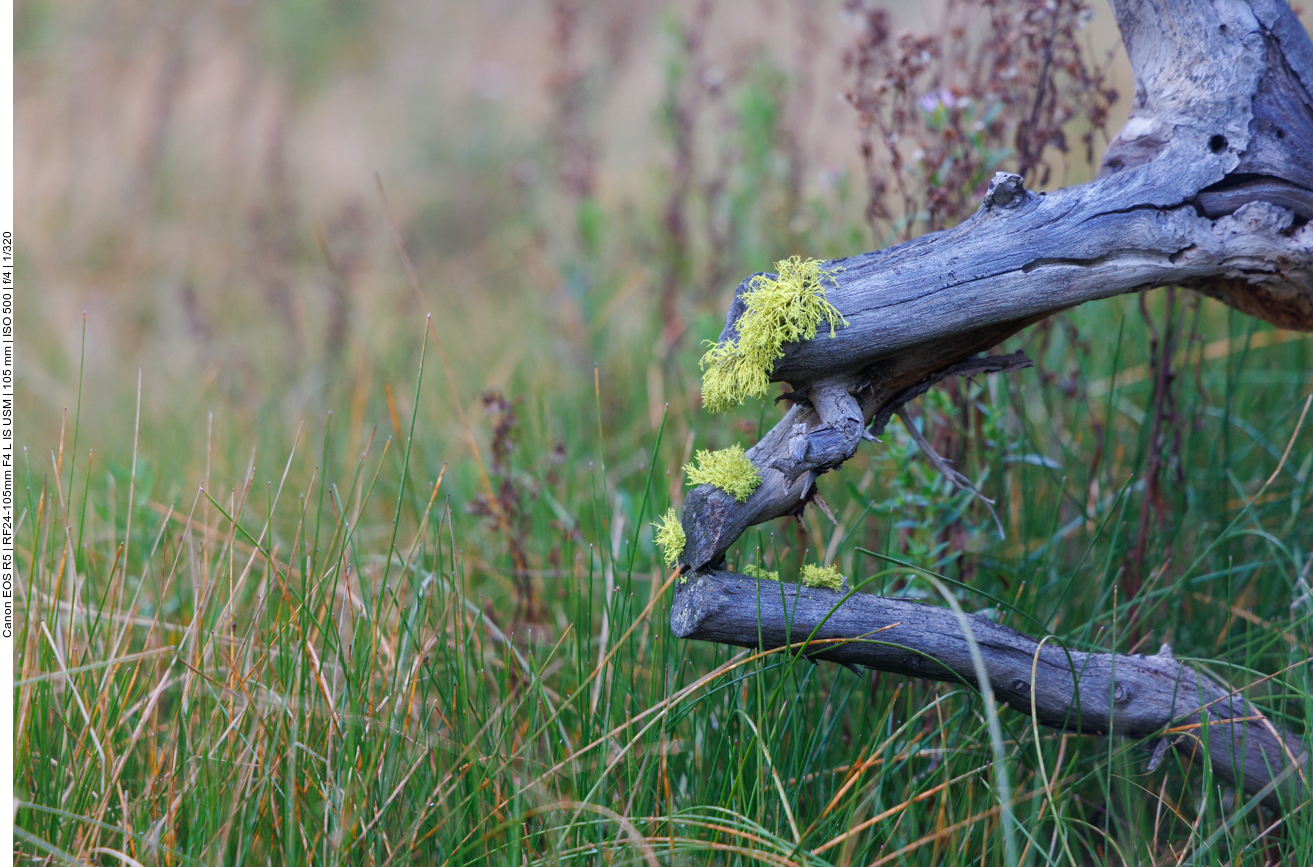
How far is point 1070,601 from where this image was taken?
2.08m

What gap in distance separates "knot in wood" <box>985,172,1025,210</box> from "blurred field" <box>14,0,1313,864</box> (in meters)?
0.62

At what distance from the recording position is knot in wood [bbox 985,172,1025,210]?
1340 millimetres

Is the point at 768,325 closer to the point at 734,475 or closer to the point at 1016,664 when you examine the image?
the point at 734,475

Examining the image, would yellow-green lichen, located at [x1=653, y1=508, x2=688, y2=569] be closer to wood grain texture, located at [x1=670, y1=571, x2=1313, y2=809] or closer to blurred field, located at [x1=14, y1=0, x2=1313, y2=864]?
wood grain texture, located at [x1=670, y1=571, x2=1313, y2=809]

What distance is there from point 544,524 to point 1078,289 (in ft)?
5.52

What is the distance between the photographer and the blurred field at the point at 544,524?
→ 152 cm

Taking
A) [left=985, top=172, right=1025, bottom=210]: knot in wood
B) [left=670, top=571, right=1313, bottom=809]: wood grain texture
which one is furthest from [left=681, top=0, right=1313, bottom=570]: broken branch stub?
[left=670, top=571, right=1313, bottom=809]: wood grain texture

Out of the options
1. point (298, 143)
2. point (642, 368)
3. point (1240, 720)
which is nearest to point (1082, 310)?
point (642, 368)

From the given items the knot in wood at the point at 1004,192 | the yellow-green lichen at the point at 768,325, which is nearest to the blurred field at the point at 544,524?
the yellow-green lichen at the point at 768,325

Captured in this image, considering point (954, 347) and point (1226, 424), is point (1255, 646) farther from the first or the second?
point (954, 347)

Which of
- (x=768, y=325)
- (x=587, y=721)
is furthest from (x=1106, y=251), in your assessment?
(x=587, y=721)

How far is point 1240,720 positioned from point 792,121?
338 centimetres

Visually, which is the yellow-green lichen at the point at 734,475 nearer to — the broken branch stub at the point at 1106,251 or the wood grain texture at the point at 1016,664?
the broken branch stub at the point at 1106,251

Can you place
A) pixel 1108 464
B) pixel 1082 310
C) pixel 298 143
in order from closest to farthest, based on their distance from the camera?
1. pixel 1108 464
2. pixel 1082 310
3. pixel 298 143
